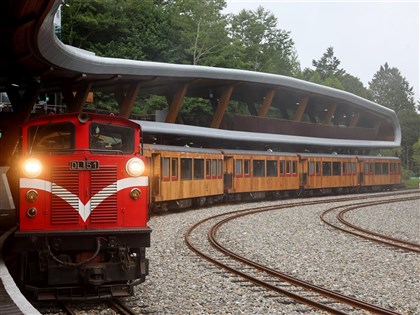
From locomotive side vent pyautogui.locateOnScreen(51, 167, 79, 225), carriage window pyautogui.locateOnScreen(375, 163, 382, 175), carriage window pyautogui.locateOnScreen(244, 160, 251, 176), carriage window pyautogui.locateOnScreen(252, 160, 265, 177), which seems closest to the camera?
locomotive side vent pyautogui.locateOnScreen(51, 167, 79, 225)

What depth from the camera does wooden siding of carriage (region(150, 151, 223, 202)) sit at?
21891mm

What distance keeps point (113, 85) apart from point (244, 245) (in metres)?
18.4

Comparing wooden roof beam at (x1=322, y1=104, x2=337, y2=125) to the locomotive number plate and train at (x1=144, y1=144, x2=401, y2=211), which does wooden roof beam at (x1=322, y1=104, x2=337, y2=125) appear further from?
the locomotive number plate

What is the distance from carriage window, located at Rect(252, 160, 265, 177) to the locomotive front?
22828 millimetres

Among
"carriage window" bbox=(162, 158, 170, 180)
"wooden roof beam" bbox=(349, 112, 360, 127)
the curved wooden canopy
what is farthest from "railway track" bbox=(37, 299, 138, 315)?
"wooden roof beam" bbox=(349, 112, 360, 127)

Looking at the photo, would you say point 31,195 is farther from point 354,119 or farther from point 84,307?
point 354,119

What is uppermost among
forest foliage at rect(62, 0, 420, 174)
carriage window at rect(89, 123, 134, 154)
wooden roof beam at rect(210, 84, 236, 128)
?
forest foliage at rect(62, 0, 420, 174)

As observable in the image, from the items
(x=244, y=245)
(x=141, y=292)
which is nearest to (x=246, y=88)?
(x=244, y=245)

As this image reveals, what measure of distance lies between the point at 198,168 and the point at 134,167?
1737 centimetres

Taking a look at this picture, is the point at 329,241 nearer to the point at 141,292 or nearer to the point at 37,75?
the point at 141,292

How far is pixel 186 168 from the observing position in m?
24.8

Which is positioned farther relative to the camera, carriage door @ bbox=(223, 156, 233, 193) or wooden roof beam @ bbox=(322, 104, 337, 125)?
wooden roof beam @ bbox=(322, 104, 337, 125)

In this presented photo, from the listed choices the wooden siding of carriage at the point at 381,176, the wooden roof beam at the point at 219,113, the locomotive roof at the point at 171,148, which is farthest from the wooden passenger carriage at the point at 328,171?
the locomotive roof at the point at 171,148

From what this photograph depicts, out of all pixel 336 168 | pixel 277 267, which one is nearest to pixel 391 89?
pixel 336 168
